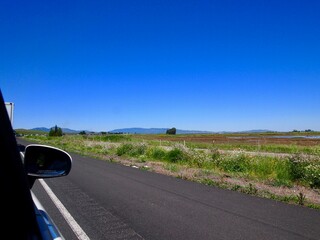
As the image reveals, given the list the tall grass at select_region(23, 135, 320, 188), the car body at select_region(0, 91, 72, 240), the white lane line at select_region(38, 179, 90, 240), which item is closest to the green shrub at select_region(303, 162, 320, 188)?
the tall grass at select_region(23, 135, 320, 188)

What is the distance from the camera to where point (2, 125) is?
117cm

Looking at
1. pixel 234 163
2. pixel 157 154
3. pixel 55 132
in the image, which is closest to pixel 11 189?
pixel 234 163

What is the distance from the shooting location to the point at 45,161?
214cm

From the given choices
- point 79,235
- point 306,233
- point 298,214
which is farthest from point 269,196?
point 79,235

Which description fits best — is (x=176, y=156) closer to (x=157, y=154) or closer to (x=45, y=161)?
(x=157, y=154)

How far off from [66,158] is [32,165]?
22 centimetres

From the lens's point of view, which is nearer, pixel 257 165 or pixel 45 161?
pixel 45 161

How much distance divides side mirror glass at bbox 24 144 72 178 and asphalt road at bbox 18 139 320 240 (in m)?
3.36

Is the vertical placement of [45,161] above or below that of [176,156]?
above

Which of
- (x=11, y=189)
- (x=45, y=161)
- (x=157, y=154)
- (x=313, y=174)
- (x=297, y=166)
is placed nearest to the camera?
(x=11, y=189)

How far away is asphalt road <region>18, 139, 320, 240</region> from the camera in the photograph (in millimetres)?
5523

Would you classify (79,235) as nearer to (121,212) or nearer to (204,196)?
(121,212)

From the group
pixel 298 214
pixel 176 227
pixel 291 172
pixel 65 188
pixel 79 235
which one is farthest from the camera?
pixel 291 172

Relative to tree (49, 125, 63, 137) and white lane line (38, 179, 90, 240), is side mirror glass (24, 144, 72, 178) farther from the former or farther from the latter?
tree (49, 125, 63, 137)
